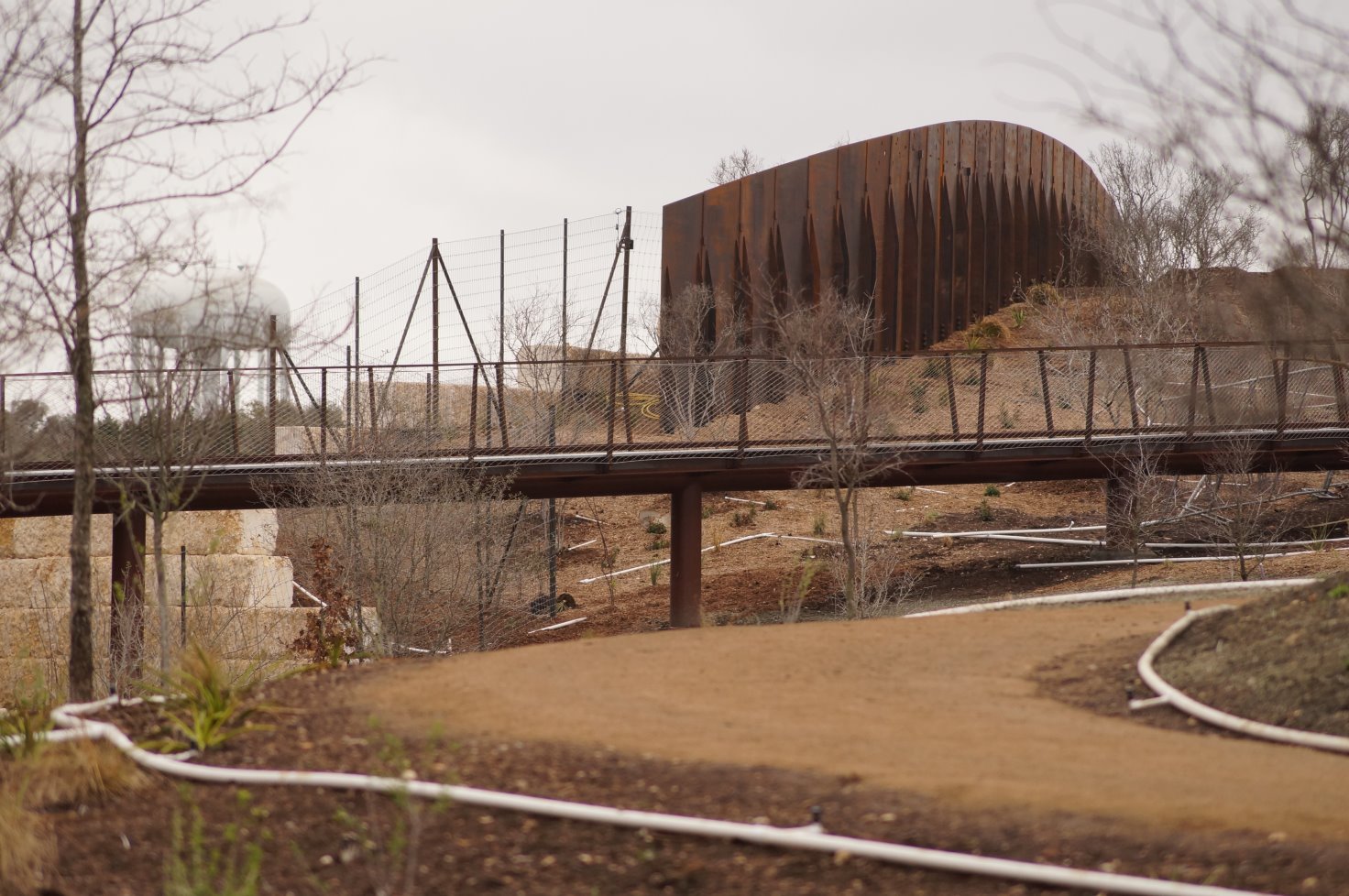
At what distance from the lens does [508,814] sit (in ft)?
18.8

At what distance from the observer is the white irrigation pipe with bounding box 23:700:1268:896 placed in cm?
459

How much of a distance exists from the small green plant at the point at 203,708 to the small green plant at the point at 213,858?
833 mm

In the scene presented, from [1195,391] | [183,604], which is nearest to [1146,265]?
[1195,391]

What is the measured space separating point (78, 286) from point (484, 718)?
4001 mm

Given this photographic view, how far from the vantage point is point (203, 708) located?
7434 millimetres

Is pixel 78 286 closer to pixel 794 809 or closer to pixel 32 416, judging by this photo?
pixel 32 416

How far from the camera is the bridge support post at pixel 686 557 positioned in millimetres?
19094

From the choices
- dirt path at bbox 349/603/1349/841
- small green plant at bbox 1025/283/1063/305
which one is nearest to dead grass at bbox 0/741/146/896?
dirt path at bbox 349/603/1349/841

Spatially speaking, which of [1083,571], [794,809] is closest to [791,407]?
[1083,571]

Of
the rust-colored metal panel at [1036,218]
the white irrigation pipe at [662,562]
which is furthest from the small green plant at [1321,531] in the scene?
the rust-colored metal panel at [1036,218]

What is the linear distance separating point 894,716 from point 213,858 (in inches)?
146

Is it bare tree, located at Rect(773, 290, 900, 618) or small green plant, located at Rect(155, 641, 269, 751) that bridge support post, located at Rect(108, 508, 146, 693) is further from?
small green plant, located at Rect(155, 641, 269, 751)

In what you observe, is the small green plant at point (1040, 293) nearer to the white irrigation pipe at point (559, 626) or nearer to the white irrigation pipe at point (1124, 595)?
the white irrigation pipe at point (559, 626)

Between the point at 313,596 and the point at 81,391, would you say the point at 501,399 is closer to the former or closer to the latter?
the point at 313,596
